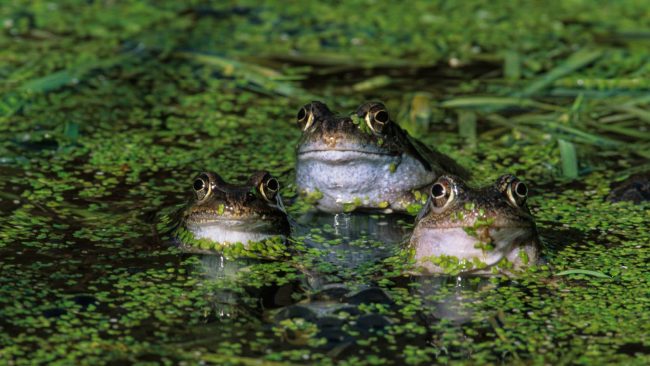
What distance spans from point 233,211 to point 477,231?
1.36 meters

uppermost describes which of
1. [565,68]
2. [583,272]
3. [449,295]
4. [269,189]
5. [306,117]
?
[565,68]

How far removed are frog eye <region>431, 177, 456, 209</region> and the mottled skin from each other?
0.98m

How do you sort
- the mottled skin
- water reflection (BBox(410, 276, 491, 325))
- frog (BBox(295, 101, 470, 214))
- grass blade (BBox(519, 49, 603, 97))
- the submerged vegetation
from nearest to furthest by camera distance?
the submerged vegetation, water reflection (BBox(410, 276, 491, 325)), the mottled skin, frog (BBox(295, 101, 470, 214)), grass blade (BBox(519, 49, 603, 97))

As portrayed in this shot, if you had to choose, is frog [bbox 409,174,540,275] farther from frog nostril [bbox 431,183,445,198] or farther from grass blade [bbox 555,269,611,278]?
grass blade [bbox 555,269,611,278]

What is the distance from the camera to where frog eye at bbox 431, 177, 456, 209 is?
5.97 meters

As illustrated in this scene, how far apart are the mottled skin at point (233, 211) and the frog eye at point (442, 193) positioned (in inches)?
38.6

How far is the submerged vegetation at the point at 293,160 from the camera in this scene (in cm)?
528

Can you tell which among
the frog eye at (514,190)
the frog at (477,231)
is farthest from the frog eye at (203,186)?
the frog eye at (514,190)

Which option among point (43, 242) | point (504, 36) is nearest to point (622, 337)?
point (43, 242)

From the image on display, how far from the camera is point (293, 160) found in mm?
8086

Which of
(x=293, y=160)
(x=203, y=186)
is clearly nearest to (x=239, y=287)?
(x=203, y=186)

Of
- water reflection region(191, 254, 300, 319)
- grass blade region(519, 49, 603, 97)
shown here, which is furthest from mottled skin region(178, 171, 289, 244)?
grass blade region(519, 49, 603, 97)

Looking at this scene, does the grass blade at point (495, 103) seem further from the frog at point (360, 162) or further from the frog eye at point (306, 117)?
the frog eye at point (306, 117)

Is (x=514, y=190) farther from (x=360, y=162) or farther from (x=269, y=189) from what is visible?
(x=360, y=162)
